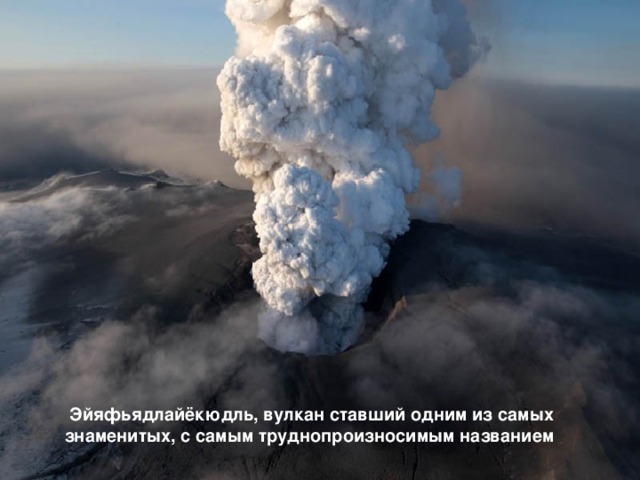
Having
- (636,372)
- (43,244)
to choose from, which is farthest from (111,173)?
(636,372)

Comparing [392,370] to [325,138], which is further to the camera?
[325,138]

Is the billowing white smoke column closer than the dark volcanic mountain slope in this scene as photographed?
No

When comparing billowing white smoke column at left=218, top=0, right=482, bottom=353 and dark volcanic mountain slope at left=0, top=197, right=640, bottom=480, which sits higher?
billowing white smoke column at left=218, top=0, right=482, bottom=353

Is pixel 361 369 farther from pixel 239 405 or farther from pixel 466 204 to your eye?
pixel 466 204

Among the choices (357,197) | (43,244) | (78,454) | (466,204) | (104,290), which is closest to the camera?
(78,454)

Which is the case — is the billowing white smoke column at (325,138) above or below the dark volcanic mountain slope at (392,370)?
above

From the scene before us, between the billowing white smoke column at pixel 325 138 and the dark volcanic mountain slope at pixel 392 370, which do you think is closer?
the dark volcanic mountain slope at pixel 392 370

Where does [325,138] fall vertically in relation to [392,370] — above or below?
above

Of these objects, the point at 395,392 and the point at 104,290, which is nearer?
the point at 395,392
